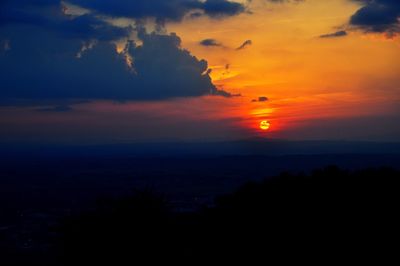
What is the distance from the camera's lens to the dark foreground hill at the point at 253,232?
19.1 m

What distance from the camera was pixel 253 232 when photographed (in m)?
21.1

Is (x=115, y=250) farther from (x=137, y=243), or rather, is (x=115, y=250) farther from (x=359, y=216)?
(x=359, y=216)

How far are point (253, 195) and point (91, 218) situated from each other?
864 centimetres

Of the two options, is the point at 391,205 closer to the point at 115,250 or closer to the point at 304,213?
the point at 304,213

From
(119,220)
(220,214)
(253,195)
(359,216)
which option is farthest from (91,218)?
(359,216)

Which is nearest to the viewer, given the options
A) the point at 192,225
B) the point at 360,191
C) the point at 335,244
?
the point at 335,244

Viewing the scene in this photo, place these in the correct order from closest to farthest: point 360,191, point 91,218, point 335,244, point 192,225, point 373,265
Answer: point 373,265
point 335,244
point 91,218
point 360,191
point 192,225

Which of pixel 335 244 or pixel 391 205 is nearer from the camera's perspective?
pixel 335 244

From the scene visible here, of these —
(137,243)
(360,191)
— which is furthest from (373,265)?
(137,243)

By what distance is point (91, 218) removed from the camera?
20.6 metres

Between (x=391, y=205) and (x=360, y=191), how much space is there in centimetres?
204

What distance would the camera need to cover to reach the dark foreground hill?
19.1 m

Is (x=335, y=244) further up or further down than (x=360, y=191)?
further down

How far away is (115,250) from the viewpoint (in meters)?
19.3
